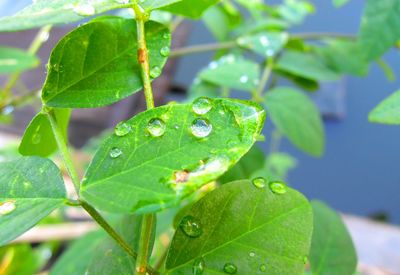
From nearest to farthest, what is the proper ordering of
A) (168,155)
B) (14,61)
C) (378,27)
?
(168,155) → (378,27) → (14,61)

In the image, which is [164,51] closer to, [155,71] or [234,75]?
[155,71]

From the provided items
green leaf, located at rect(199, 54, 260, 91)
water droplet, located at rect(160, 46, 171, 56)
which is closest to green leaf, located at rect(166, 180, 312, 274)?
water droplet, located at rect(160, 46, 171, 56)

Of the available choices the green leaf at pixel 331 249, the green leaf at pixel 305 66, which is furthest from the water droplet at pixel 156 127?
the green leaf at pixel 305 66

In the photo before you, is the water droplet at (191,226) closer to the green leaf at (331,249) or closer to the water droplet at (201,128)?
the water droplet at (201,128)

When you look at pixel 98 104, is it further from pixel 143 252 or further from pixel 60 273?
pixel 60 273

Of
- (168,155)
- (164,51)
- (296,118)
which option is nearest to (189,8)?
(164,51)

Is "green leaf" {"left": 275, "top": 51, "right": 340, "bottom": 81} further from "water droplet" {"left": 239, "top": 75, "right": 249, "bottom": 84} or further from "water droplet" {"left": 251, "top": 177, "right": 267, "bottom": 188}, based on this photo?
"water droplet" {"left": 251, "top": 177, "right": 267, "bottom": 188}

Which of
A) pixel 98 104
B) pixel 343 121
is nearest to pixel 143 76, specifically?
pixel 98 104
